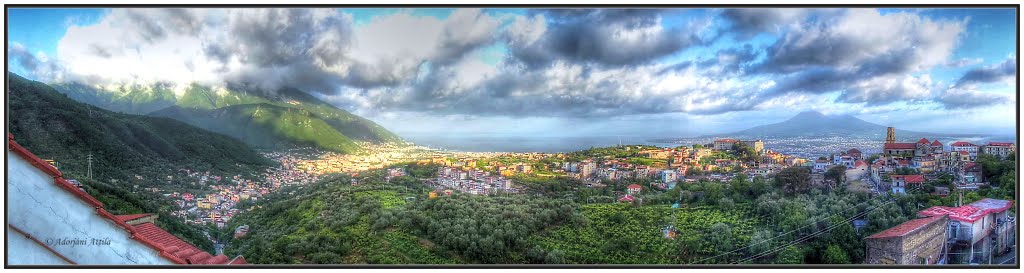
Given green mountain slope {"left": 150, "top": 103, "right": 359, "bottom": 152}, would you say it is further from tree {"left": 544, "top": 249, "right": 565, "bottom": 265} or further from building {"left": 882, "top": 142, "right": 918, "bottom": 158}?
building {"left": 882, "top": 142, "right": 918, "bottom": 158}

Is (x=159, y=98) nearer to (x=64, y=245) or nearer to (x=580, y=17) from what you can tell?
(x=64, y=245)

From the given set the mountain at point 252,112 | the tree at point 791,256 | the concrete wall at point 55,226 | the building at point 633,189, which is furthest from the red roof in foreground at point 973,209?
the concrete wall at point 55,226

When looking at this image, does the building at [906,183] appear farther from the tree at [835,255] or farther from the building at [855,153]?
the tree at [835,255]

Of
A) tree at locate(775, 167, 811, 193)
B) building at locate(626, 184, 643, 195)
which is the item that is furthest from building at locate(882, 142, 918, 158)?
building at locate(626, 184, 643, 195)

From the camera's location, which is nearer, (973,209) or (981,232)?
(981,232)

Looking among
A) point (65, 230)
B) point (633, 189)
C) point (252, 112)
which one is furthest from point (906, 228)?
point (252, 112)

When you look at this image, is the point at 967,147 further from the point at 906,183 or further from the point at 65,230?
the point at 65,230
